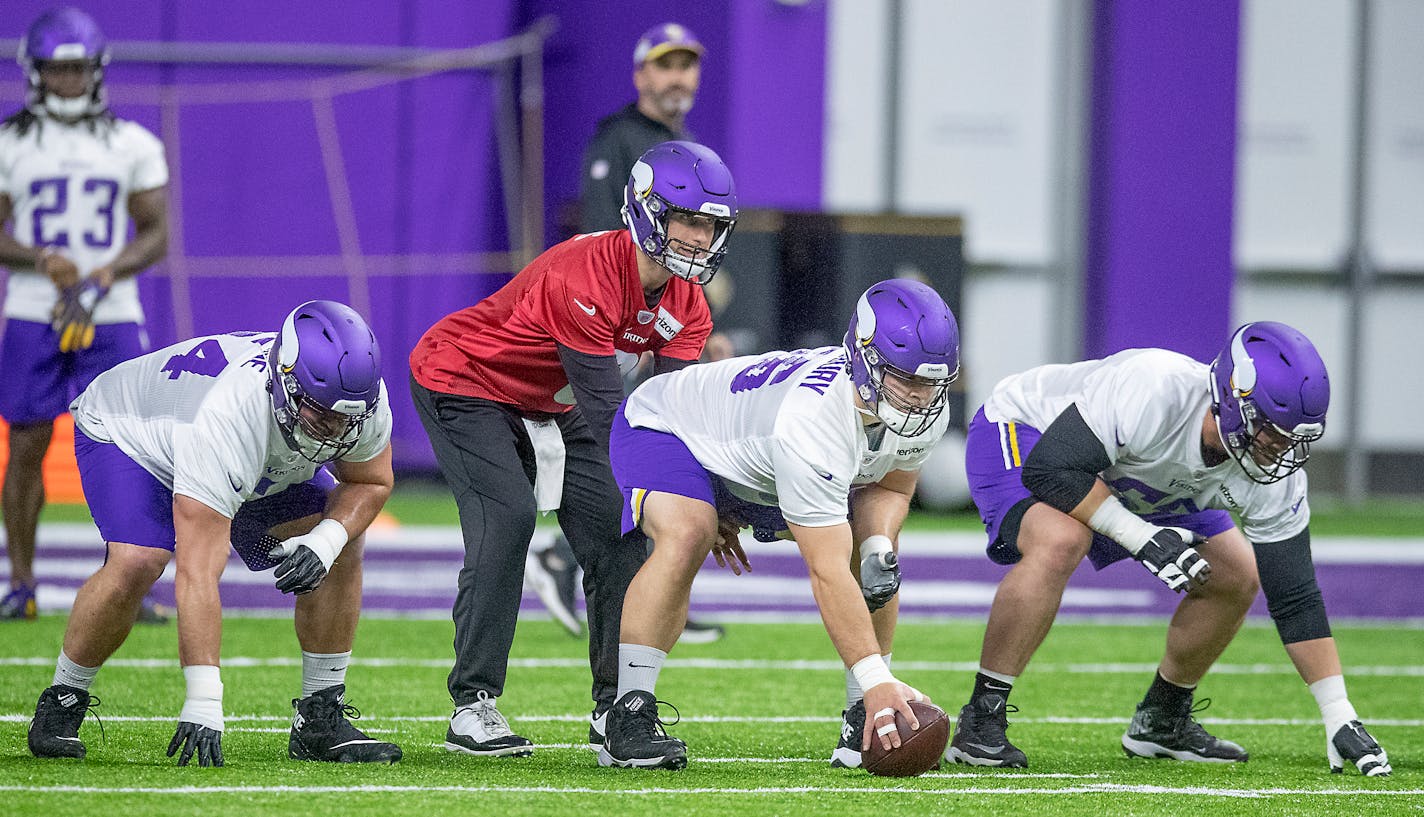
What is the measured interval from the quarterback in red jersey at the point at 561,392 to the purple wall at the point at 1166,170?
33.9 feet

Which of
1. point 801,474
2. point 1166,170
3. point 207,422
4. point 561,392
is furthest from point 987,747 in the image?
point 1166,170

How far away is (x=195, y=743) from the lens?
434cm

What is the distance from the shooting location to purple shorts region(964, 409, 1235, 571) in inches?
203

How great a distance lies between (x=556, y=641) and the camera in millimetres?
7328

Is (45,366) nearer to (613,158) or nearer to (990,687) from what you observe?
(613,158)

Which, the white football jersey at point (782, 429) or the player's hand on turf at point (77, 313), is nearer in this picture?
the white football jersey at point (782, 429)

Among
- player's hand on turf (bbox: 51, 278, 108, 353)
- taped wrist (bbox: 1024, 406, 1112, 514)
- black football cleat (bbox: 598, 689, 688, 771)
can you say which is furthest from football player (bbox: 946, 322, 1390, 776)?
player's hand on turf (bbox: 51, 278, 108, 353)

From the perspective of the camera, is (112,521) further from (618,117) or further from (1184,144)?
(1184,144)

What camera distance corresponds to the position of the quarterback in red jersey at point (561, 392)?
4820 millimetres

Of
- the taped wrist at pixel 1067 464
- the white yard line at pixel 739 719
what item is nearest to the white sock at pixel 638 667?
the white yard line at pixel 739 719

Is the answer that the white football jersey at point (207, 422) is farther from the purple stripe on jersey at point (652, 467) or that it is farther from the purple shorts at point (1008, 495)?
the purple shorts at point (1008, 495)

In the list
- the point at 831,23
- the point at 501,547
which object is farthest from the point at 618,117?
the point at 831,23

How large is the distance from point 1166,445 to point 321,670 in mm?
2288

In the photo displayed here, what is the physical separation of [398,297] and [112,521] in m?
11.0
